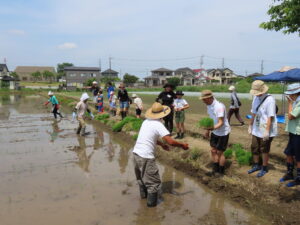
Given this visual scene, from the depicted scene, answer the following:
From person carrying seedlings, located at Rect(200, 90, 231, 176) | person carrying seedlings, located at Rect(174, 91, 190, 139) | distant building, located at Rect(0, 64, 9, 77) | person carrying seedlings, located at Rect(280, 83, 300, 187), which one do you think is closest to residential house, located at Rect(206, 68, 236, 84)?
distant building, located at Rect(0, 64, 9, 77)

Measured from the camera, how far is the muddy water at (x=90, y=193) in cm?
364

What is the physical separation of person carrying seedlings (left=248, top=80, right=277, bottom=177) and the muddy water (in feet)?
3.48

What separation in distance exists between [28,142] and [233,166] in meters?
6.32

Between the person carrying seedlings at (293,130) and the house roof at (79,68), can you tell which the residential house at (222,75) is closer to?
the house roof at (79,68)

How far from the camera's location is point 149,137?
3.85m

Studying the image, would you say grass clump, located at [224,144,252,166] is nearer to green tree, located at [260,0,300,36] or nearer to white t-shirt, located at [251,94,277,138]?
white t-shirt, located at [251,94,277,138]

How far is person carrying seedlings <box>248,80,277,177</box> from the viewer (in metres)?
4.06

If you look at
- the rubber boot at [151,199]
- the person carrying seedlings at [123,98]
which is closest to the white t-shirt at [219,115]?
the rubber boot at [151,199]

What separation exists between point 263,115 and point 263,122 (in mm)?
116

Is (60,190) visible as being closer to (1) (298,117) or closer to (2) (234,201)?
(2) (234,201)

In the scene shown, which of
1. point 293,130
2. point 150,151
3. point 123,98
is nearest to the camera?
point 293,130

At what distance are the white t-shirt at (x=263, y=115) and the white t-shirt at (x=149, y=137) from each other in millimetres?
1635

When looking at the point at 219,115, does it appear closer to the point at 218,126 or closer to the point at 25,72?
the point at 218,126

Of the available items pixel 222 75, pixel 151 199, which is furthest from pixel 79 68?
pixel 151 199
